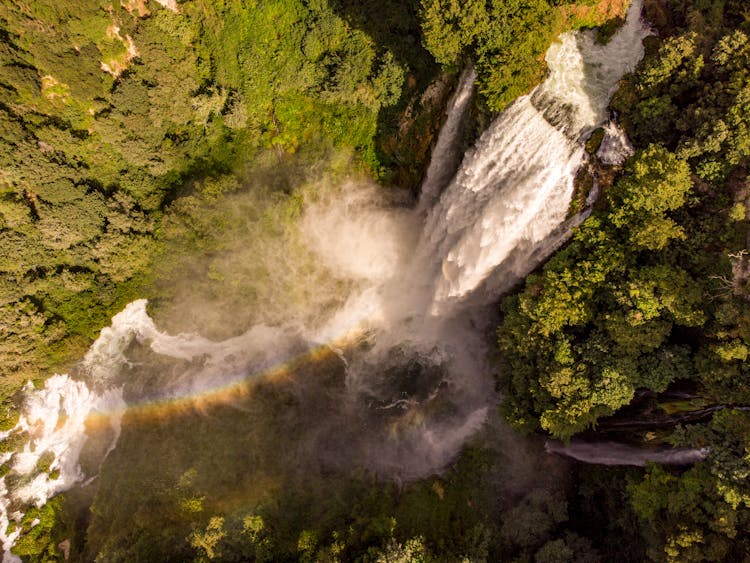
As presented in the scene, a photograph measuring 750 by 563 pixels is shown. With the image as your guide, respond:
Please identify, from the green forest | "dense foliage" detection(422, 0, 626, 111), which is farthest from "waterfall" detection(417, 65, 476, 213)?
"dense foliage" detection(422, 0, 626, 111)

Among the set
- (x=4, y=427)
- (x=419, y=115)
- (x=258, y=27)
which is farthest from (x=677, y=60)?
(x=4, y=427)

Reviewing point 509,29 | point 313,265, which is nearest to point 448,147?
point 509,29

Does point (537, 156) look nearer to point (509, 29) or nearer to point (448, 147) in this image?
point (509, 29)

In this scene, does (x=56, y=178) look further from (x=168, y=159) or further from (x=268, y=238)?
(x=268, y=238)

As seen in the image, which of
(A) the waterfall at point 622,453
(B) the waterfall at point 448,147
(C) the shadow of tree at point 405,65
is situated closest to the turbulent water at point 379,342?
(B) the waterfall at point 448,147

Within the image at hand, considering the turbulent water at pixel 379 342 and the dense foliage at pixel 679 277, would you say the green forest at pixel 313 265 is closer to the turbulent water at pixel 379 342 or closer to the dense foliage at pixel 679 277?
the dense foliage at pixel 679 277
